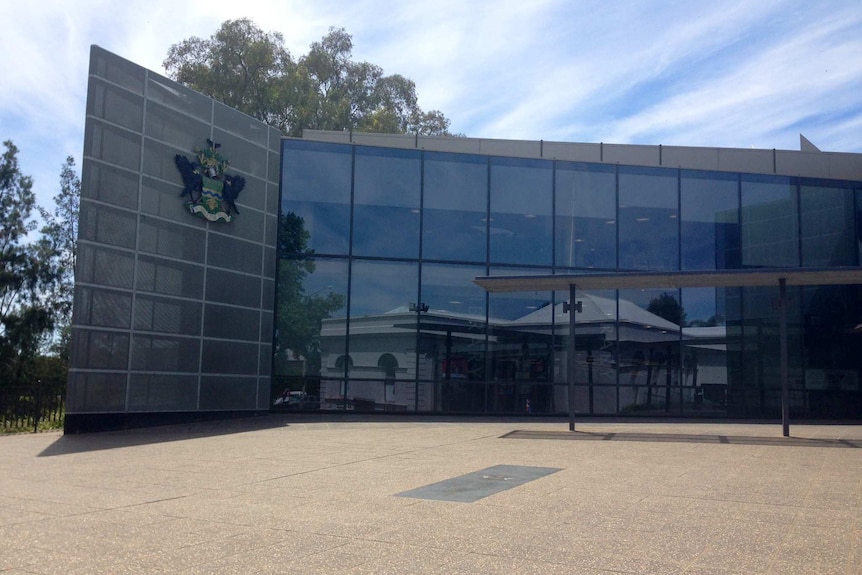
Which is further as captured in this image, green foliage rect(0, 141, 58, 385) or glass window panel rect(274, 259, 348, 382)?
green foliage rect(0, 141, 58, 385)

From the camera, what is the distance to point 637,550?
23.1ft

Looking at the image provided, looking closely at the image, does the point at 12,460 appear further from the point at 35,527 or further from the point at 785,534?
the point at 785,534

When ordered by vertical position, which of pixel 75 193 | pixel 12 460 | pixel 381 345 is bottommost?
pixel 12 460

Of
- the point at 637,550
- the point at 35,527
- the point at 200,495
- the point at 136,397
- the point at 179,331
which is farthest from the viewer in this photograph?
the point at 179,331

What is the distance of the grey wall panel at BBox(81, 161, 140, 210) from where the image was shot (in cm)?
1903

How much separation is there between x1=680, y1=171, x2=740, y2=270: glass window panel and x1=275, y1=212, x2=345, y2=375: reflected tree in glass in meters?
11.7

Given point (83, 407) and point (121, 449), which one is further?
point (83, 407)

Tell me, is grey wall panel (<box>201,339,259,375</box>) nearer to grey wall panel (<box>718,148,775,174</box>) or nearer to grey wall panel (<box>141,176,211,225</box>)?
grey wall panel (<box>141,176,211,225</box>)

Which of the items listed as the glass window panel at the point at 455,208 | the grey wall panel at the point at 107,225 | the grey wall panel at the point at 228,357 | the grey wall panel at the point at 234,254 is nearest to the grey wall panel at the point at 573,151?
the glass window panel at the point at 455,208

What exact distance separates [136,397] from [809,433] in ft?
51.5

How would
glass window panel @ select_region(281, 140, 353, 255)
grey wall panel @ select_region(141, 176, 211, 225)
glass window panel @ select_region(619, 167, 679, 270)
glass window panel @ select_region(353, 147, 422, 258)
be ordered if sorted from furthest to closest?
glass window panel @ select_region(619, 167, 679, 270) < glass window panel @ select_region(353, 147, 422, 258) < glass window panel @ select_region(281, 140, 353, 255) < grey wall panel @ select_region(141, 176, 211, 225)

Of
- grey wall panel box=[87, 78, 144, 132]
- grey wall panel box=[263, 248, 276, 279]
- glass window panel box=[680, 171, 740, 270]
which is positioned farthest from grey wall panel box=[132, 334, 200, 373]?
glass window panel box=[680, 171, 740, 270]

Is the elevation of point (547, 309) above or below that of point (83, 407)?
above

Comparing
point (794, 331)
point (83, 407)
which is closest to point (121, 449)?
point (83, 407)
